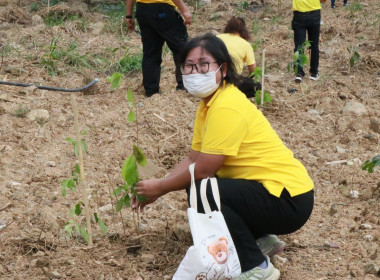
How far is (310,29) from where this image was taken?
6.16m

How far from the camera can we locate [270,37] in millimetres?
7516

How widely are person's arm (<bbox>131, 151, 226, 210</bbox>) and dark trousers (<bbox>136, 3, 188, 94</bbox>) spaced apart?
8.03ft

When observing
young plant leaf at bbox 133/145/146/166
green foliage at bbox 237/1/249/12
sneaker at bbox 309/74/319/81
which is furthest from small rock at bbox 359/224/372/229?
green foliage at bbox 237/1/249/12

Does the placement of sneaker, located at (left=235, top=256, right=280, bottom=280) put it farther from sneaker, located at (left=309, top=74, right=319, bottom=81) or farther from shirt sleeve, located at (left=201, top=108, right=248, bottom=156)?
sneaker, located at (left=309, top=74, right=319, bottom=81)

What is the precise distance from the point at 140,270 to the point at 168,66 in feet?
12.5

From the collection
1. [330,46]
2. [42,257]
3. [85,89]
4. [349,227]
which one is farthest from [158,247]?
[330,46]

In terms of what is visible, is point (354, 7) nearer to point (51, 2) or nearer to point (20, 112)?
Result: point (51, 2)

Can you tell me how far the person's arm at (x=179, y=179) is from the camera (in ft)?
8.90

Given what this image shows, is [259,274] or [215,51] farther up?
[215,51]

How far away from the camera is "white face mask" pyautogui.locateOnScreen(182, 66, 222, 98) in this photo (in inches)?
111

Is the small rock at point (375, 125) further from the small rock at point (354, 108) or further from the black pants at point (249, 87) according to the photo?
the black pants at point (249, 87)

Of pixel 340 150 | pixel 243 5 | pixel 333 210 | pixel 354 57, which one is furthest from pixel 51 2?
pixel 333 210

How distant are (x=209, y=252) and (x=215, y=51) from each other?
89cm

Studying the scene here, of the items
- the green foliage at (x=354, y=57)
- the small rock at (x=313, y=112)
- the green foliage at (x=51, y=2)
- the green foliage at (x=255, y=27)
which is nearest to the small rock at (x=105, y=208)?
the small rock at (x=313, y=112)
